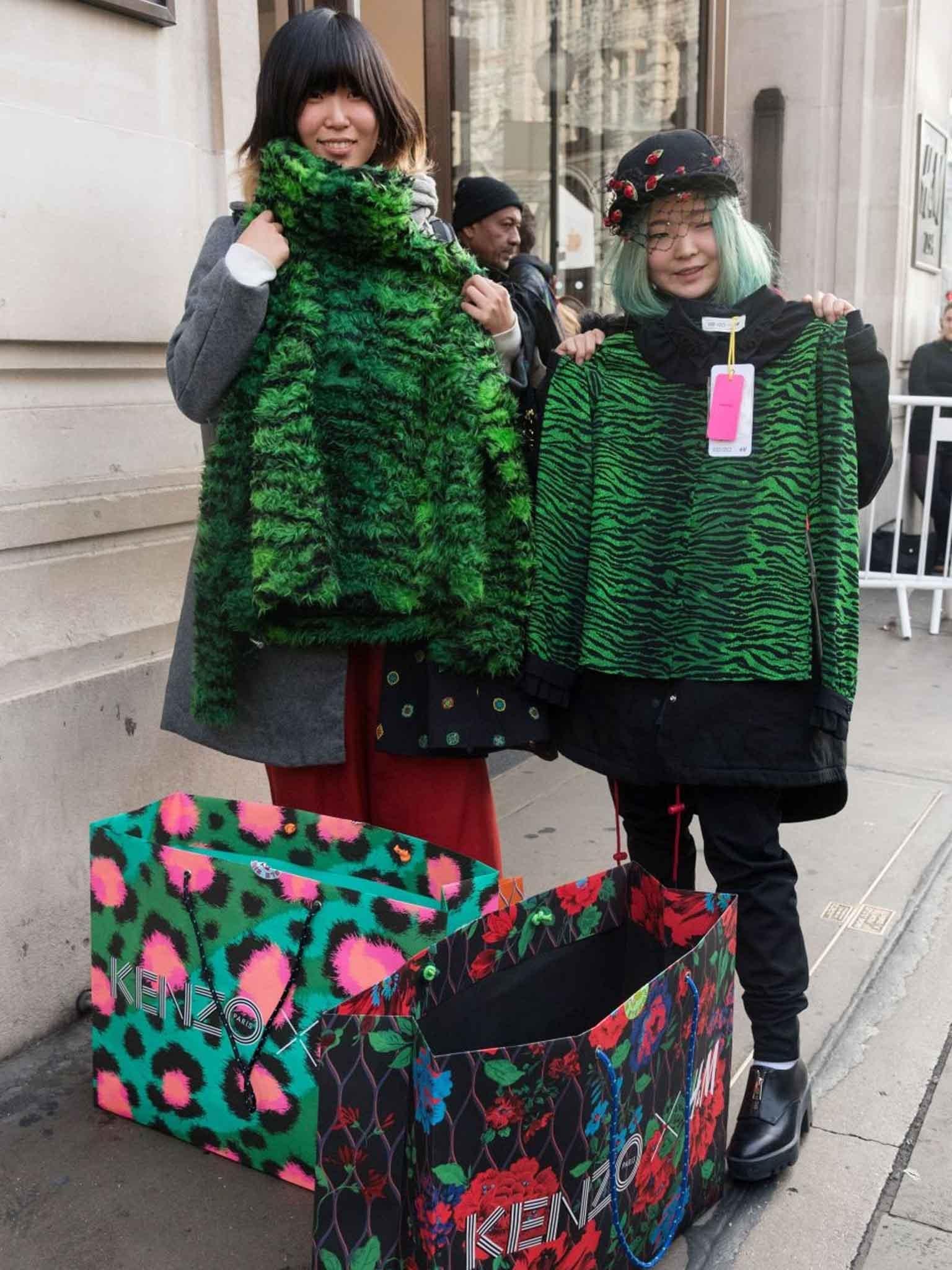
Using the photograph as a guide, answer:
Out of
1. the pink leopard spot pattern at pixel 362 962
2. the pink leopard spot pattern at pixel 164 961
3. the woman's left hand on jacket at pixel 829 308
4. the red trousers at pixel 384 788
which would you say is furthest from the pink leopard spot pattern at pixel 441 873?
the woman's left hand on jacket at pixel 829 308

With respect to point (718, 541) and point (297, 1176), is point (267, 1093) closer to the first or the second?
point (297, 1176)

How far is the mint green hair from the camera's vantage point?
7.11 feet

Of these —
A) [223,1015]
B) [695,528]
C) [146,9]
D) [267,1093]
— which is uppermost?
[146,9]

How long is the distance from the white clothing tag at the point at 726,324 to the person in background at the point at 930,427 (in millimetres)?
5162

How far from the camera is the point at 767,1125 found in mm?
2266

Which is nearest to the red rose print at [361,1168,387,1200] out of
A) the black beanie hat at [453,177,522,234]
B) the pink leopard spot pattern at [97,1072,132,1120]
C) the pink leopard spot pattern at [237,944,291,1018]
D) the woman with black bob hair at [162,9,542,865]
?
the pink leopard spot pattern at [237,944,291,1018]

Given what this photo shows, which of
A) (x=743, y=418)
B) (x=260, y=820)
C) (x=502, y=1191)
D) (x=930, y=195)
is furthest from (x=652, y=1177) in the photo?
(x=930, y=195)

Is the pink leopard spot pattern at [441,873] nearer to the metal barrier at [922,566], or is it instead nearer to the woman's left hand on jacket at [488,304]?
the woman's left hand on jacket at [488,304]

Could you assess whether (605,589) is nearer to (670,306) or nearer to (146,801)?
(670,306)

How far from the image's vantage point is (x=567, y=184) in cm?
611

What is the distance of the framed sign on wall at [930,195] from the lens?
8.19 m

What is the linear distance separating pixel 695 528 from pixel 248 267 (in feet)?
2.80

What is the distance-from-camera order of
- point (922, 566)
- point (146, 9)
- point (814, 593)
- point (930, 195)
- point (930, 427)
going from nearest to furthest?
point (814, 593) < point (146, 9) < point (922, 566) < point (930, 427) < point (930, 195)

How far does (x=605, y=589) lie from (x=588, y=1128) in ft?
2.91
